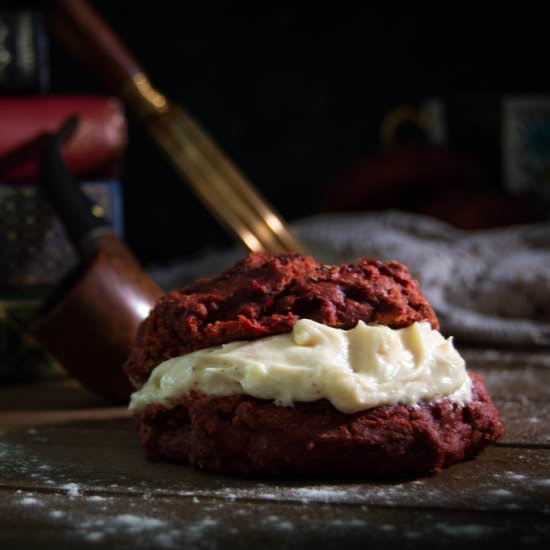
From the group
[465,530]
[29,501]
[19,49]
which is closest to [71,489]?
[29,501]

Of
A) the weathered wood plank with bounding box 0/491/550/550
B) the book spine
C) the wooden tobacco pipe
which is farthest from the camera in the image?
the book spine

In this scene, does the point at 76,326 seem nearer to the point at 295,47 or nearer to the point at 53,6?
the point at 53,6

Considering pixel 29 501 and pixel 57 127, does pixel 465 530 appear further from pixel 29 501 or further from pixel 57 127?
pixel 57 127

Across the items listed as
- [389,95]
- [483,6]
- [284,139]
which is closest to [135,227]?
[284,139]

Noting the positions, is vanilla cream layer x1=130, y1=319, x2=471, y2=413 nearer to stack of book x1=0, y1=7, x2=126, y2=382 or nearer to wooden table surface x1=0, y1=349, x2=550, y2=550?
wooden table surface x1=0, y1=349, x2=550, y2=550

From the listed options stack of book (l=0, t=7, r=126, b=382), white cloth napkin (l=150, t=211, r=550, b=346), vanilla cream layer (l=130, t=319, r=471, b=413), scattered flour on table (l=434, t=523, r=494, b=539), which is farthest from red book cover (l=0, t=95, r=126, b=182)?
scattered flour on table (l=434, t=523, r=494, b=539)

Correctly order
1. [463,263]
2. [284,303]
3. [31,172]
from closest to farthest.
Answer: [284,303] → [31,172] → [463,263]
